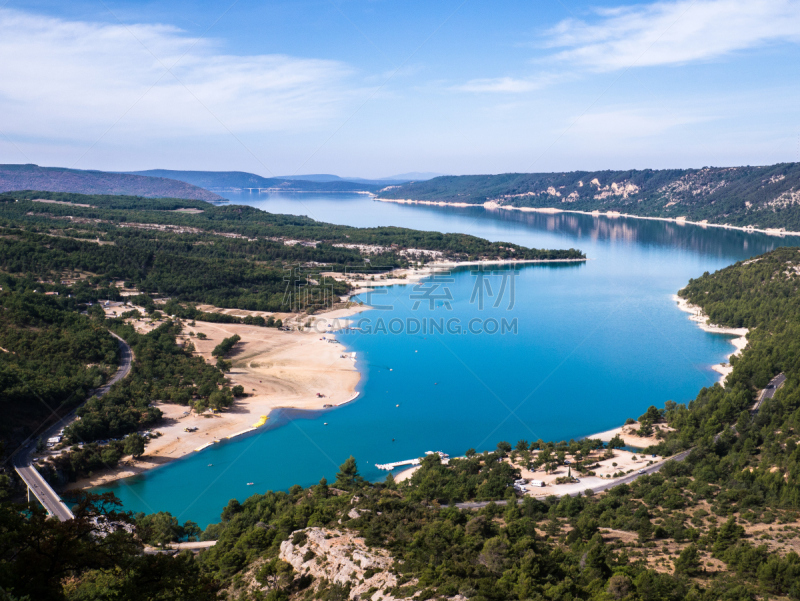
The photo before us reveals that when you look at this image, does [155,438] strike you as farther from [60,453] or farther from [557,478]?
[557,478]

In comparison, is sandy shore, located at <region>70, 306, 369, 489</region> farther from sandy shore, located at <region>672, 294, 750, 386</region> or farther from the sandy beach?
sandy shore, located at <region>672, 294, 750, 386</region>

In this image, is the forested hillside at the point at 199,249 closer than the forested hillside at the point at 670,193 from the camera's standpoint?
Yes

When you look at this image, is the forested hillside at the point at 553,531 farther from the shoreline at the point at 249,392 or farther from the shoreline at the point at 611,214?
the shoreline at the point at 611,214

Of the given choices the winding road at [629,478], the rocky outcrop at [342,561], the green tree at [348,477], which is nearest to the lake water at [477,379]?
the green tree at [348,477]

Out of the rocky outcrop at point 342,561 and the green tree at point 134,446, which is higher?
the rocky outcrop at point 342,561

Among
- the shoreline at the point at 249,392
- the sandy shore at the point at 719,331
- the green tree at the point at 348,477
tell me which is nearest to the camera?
the green tree at the point at 348,477

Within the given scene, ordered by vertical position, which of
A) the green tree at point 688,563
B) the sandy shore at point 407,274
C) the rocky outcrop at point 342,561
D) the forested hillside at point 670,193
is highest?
the forested hillside at point 670,193

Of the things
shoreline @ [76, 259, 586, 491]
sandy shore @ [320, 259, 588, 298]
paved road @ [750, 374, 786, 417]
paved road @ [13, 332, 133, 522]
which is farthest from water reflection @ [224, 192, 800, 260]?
paved road @ [13, 332, 133, 522]
